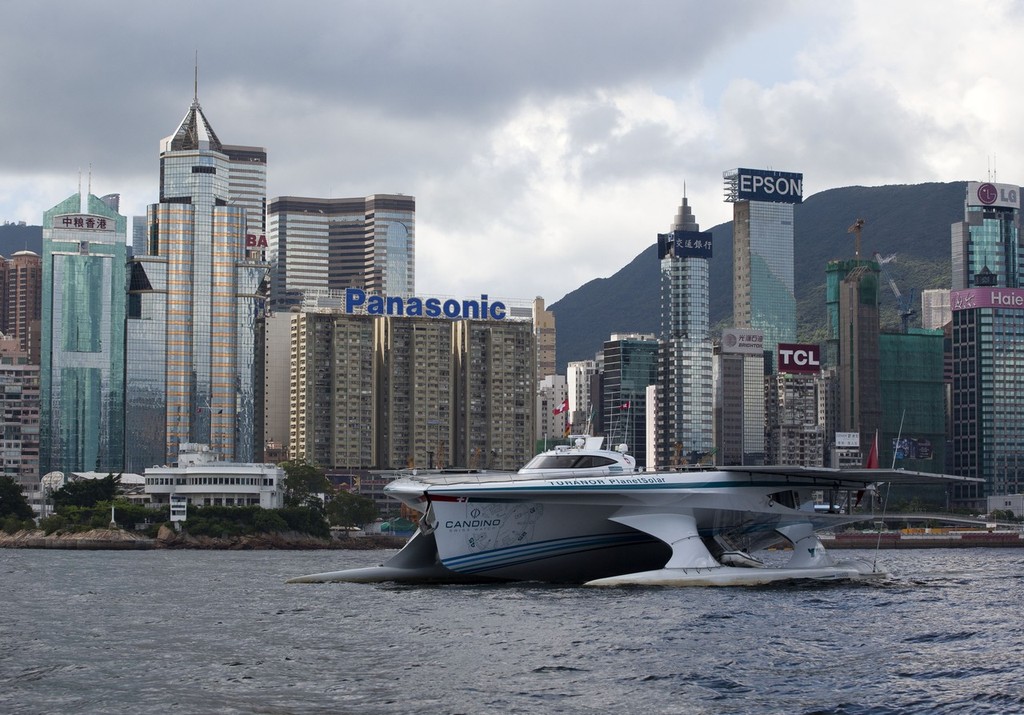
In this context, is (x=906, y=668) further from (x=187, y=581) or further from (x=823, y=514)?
(x=187, y=581)

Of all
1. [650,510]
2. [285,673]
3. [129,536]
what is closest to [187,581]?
[650,510]

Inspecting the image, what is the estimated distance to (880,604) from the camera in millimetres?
51219

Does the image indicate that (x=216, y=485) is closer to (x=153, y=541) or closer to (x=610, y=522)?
(x=153, y=541)

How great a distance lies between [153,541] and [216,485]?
18.1 meters

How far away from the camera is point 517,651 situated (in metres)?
38.2

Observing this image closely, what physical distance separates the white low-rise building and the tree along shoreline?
12.6 m

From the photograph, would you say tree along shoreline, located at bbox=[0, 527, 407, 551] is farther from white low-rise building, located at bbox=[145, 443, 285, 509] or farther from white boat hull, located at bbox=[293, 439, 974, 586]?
white boat hull, located at bbox=[293, 439, 974, 586]

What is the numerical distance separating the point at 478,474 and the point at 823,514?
1327cm

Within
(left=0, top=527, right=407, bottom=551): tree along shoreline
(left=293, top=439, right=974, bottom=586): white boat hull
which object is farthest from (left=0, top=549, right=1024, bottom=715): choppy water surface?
(left=0, top=527, right=407, bottom=551): tree along shoreline

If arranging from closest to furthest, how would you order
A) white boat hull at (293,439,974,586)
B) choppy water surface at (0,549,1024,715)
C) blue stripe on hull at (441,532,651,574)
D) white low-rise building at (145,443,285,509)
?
1. choppy water surface at (0,549,1024,715)
2. white boat hull at (293,439,974,586)
3. blue stripe on hull at (441,532,651,574)
4. white low-rise building at (145,443,285,509)

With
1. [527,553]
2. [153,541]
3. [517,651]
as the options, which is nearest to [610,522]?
[527,553]

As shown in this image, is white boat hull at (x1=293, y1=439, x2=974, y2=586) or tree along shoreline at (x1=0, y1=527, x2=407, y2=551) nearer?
white boat hull at (x1=293, y1=439, x2=974, y2=586)

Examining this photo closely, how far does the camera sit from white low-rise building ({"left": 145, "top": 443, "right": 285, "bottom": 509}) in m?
160

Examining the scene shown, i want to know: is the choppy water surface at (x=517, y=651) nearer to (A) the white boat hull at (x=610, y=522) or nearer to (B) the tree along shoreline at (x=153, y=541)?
(A) the white boat hull at (x=610, y=522)
